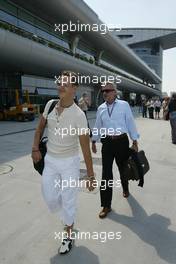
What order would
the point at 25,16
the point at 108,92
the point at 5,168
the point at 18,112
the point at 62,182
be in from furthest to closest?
1. the point at 25,16
2. the point at 18,112
3. the point at 5,168
4. the point at 108,92
5. the point at 62,182

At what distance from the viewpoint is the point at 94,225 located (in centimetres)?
411

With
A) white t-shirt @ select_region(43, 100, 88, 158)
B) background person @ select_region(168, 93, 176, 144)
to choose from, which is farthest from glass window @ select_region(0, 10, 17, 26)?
white t-shirt @ select_region(43, 100, 88, 158)

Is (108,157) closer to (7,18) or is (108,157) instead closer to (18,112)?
(18,112)

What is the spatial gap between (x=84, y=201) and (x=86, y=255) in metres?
1.65

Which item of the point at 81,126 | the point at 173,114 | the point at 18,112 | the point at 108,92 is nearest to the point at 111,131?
the point at 108,92

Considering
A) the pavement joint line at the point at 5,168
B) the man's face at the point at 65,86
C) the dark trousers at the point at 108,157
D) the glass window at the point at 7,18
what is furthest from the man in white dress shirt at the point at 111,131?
the glass window at the point at 7,18

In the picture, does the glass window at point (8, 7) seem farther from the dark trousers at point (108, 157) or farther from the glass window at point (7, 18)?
the dark trousers at point (108, 157)

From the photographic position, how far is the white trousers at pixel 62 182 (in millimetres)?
3348

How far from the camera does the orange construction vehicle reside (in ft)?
70.1

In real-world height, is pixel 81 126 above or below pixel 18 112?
above

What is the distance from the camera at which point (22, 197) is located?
16.8 ft

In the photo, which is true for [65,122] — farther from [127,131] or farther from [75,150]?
[127,131]

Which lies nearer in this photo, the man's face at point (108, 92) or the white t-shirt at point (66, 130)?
the white t-shirt at point (66, 130)

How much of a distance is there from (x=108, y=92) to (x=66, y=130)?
4.62 feet
